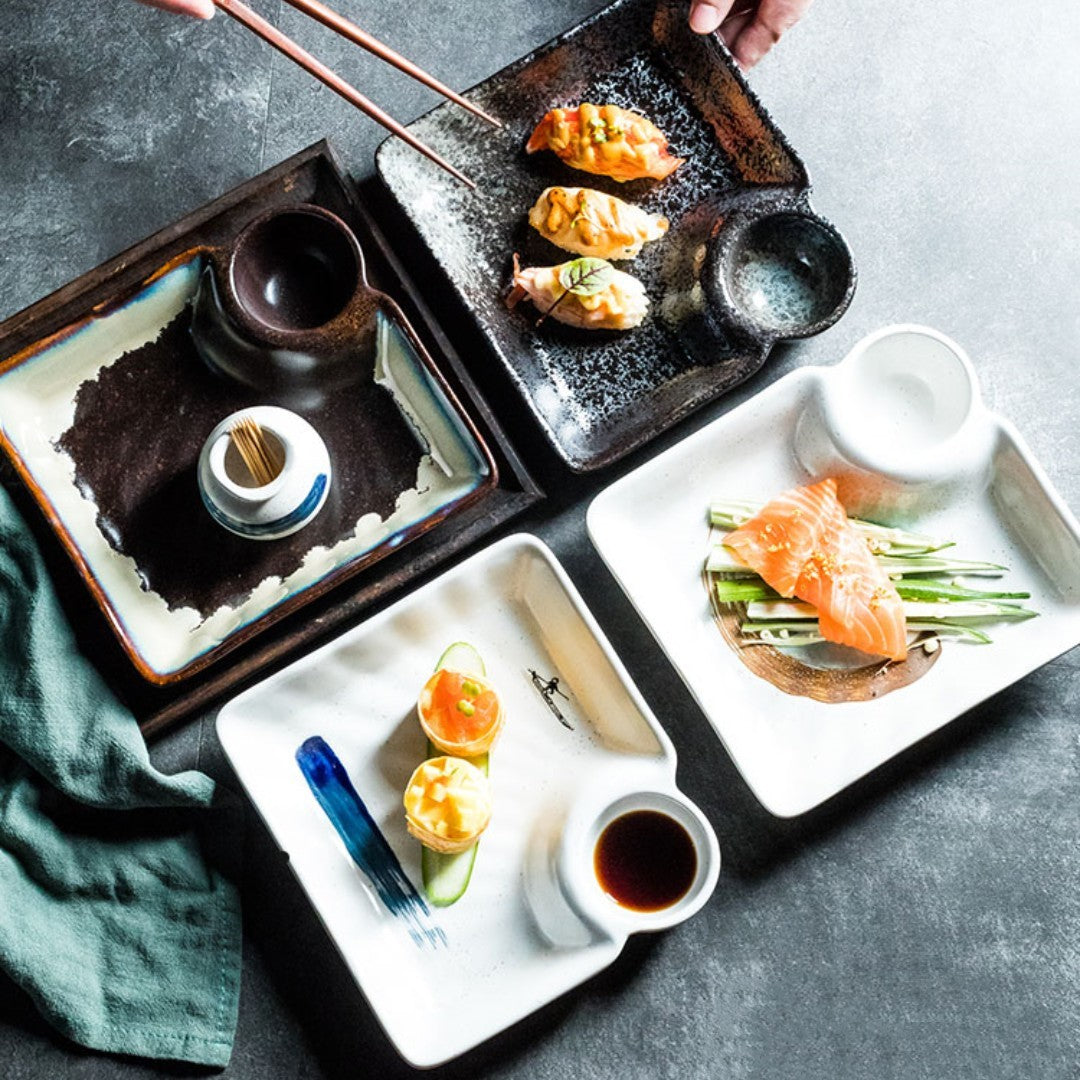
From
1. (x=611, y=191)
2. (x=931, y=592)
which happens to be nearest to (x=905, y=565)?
(x=931, y=592)

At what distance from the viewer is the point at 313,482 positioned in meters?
1.83

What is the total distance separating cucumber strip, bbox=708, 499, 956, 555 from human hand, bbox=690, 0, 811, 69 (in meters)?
0.74

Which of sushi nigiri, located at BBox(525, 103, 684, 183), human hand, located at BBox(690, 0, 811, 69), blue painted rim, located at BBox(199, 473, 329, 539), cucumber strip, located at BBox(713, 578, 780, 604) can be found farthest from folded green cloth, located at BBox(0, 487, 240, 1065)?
human hand, located at BBox(690, 0, 811, 69)

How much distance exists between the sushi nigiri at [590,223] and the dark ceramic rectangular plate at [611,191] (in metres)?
0.04

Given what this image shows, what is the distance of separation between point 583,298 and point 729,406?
0.33 meters

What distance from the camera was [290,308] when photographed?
75.2 inches

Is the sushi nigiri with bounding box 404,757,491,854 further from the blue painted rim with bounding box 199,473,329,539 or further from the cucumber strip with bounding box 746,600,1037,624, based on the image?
the cucumber strip with bounding box 746,600,1037,624

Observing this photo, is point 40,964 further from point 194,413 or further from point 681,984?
point 681,984

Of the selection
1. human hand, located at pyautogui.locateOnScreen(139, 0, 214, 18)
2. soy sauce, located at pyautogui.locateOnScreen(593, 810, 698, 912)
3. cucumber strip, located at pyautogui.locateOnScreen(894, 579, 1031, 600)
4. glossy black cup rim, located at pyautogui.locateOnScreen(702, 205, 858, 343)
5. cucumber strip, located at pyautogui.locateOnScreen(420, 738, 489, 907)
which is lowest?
soy sauce, located at pyautogui.locateOnScreen(593, 810, 698, 912)

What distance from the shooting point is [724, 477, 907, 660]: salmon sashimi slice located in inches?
75.8

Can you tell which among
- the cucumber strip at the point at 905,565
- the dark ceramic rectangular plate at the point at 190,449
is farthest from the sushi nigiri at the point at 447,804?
the cucumber strip at the point at 905,565

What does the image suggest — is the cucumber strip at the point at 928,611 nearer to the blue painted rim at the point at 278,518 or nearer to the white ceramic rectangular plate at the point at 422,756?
the white ceramic rectangular plate at the point at 422,756

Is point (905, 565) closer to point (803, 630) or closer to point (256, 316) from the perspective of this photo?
point (803, 630)

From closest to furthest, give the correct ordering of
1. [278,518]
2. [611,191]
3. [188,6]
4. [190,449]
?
1. [188,6]
2. [278,518]
3. [190,449]
4. [611,191]
